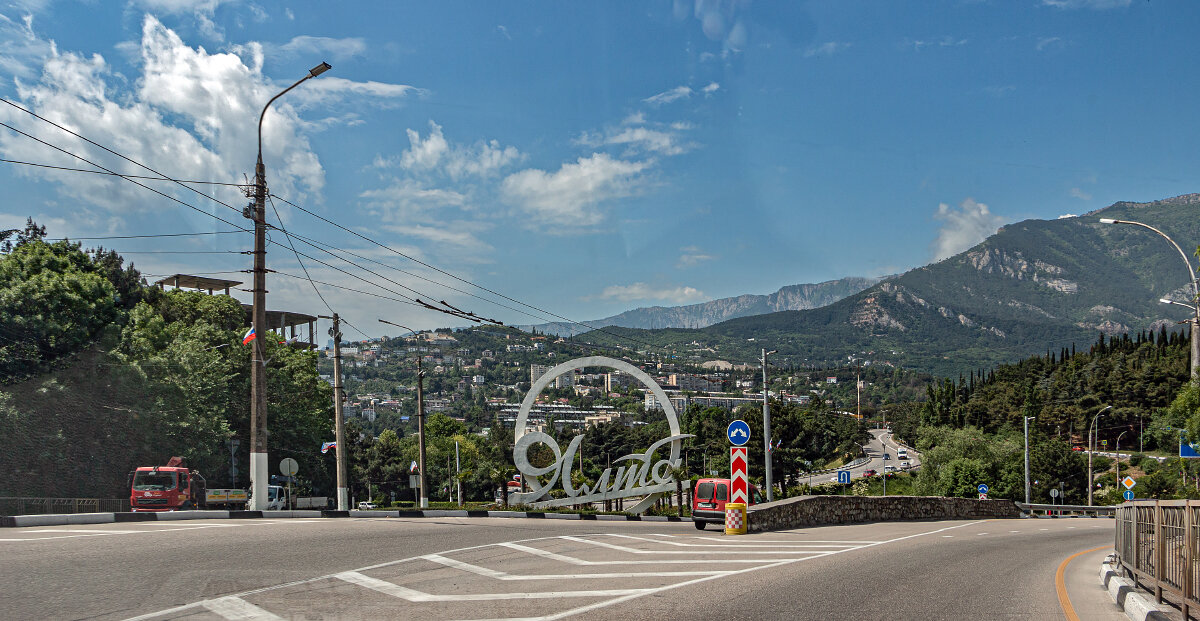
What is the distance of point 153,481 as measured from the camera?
1312 inches

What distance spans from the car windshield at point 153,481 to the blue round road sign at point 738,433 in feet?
79.4

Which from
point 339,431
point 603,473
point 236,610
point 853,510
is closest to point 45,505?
point 339,431

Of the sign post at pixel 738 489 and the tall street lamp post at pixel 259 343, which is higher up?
the tall street lamp post at pixel 259 343

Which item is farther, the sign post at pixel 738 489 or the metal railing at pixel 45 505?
the metal railing at pixel 45 505

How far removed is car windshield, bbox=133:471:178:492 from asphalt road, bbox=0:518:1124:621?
19.3 metres

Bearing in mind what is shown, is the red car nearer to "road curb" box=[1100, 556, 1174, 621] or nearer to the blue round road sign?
the blue round road sign

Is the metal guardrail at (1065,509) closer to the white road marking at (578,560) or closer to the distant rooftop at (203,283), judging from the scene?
the white road marking at (578,560)

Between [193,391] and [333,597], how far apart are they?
3824 centimetres

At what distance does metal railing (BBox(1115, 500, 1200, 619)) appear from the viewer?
26.9ft

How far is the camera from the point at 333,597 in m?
9.38

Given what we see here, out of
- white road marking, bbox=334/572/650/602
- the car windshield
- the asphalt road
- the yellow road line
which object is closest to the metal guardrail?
the yellow road line

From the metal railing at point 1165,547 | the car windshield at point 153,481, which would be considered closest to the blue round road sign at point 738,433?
the metal railing at point 1165,547

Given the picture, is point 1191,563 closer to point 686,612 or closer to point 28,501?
point 686,612

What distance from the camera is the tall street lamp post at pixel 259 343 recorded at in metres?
22.4
